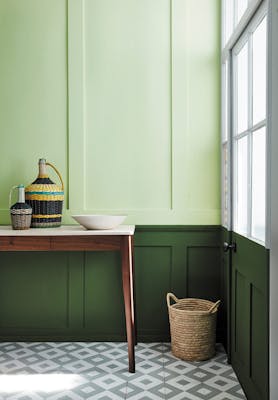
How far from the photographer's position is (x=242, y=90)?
2896mm

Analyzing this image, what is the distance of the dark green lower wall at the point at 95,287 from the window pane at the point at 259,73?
4.41ft

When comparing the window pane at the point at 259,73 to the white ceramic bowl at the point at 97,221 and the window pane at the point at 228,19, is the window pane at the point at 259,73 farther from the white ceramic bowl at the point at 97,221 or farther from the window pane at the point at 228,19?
the white ceramic bowl at the point at 97,221

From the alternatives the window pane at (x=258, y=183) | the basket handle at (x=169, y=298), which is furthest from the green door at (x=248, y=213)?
the basket handle at (x=169, y=298)

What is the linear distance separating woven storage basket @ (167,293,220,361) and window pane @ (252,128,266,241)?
0.90 meters

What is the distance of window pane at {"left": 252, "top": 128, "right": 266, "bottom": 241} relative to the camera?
7.74 feet

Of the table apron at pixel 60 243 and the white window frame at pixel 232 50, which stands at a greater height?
the white window frame at pixel 232 50

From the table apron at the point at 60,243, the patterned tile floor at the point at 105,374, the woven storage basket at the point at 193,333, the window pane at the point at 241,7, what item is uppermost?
the window pane at the point at 241,7

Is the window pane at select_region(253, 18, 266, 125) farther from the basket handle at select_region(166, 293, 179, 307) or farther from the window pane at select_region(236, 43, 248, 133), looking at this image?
the basket handle at select_region(166, 293, 179, 307)

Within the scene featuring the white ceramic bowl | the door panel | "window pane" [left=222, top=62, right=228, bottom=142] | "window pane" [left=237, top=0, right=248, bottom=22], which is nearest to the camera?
the door panel

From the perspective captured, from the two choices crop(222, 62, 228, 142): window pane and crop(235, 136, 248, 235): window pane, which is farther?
crop(222, 62, 228, 142): window pane

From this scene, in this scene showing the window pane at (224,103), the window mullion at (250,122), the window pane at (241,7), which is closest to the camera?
the window mullion at (250,122)

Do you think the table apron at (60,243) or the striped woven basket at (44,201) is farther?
the striped woven basket at (44,201)

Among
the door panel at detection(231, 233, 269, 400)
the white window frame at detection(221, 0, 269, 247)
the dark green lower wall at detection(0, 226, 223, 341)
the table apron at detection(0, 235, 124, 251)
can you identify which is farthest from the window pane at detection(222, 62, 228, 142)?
the table apron at detection(0, 235, 124, 251)

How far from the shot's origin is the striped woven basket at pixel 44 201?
3.31m
